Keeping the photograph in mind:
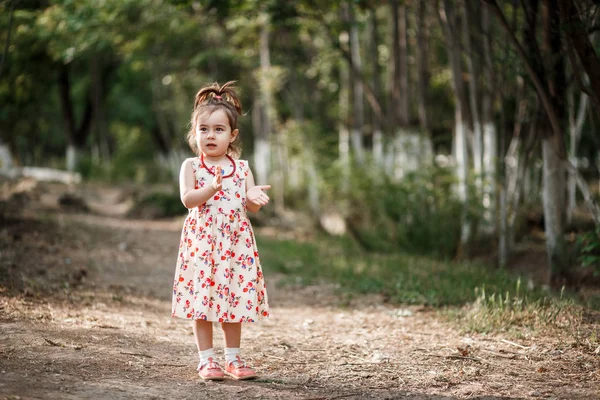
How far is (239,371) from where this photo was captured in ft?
13.2

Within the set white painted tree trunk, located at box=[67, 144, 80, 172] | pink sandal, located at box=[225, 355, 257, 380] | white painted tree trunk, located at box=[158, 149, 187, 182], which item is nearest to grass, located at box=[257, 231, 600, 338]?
pink sandal, located at box=[225, 355, 257, 380]

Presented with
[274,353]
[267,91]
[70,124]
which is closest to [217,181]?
[274,353]

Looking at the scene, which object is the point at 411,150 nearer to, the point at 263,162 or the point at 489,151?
the point at 489,151

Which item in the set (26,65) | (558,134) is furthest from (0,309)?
(26,65)

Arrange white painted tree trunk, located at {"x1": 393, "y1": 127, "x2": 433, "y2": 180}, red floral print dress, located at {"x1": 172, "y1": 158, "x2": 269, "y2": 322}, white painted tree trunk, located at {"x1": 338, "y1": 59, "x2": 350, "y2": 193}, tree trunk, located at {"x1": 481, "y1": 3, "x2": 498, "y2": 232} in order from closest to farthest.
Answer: red floral print dress, located at {"x1": 172, "y1": 158, "x2": 269, "y2": 322} → tree trunk, located at {"x1": 481, "y1": 3, "x2": 498, "y2": 232} → white painted tree trunk, located at {"x1": 393, "y1": 127, "x2": 433, "y2": 180} → white painted tree trunk, located at {"x1": 338, "y1": 59, "x2": 350, "y2": 193}

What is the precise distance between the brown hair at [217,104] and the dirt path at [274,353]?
1579mm

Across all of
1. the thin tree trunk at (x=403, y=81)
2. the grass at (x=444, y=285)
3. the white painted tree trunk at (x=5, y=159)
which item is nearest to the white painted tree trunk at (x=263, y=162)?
the grass at (x=444, y=285)

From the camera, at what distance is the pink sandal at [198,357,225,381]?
13.0ft

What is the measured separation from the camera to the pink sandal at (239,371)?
401 centimetres

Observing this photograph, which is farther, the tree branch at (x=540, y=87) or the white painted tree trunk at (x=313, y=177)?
the white painted tree trunk at (x=313, y=177)

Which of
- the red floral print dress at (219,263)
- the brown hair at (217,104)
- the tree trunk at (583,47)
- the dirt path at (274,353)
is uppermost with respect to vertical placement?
the tree trunk at (583,47)

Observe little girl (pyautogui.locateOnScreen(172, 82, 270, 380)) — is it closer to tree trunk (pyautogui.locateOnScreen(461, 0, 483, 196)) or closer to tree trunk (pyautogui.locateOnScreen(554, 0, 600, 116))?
tree trunk (pyautogui.locateOnScreen(554, 0, 600, 116))

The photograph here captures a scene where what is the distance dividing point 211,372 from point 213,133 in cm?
153

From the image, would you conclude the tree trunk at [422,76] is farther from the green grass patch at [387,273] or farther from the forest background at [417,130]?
the green grass patch at [387,273]
